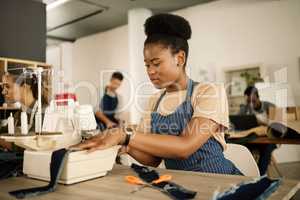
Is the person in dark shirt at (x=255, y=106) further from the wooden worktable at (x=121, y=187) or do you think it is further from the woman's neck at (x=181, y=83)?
the wooden worktable at (x=121, y=187)

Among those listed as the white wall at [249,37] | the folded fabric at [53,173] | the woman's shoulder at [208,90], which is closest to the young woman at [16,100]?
the folded fabric at [53,173]

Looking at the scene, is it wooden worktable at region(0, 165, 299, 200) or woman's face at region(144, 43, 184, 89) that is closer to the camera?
wooden worktable at region(0, 165, 299, 200)

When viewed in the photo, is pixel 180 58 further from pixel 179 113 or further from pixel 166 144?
pixel 166 144

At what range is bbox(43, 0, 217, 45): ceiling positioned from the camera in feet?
→ 16.8

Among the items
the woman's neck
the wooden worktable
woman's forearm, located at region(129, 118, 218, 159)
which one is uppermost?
the woman's neck

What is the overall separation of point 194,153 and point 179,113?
0.20 meters

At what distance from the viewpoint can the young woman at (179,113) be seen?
111 cm

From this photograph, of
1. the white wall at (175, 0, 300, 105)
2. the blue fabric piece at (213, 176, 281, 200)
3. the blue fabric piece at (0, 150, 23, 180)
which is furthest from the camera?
the white wall at (175, 0, 300, 105)

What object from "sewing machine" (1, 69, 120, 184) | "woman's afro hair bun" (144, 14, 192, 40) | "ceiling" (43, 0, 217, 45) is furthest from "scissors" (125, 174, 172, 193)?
"ceiling" (43, 0, 217, 45)

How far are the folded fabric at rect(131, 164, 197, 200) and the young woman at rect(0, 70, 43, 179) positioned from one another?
0.48m

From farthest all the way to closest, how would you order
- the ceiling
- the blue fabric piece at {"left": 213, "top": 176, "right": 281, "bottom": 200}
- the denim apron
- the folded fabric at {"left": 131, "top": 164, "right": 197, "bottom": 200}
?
the ceiling < the denim apron < the folded fabric at {"left": 131, "top": 164, "right": 197, "bottom": 200} < the blue fabric piece at {"left": 213, "top": 176, "right": 281, "bottom": 200}

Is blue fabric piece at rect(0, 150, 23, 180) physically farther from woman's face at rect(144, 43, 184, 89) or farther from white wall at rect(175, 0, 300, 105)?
white wall at rect(175, 0, 300, 105)

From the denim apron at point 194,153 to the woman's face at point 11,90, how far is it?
0.72m

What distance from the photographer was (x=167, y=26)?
1310 mm
